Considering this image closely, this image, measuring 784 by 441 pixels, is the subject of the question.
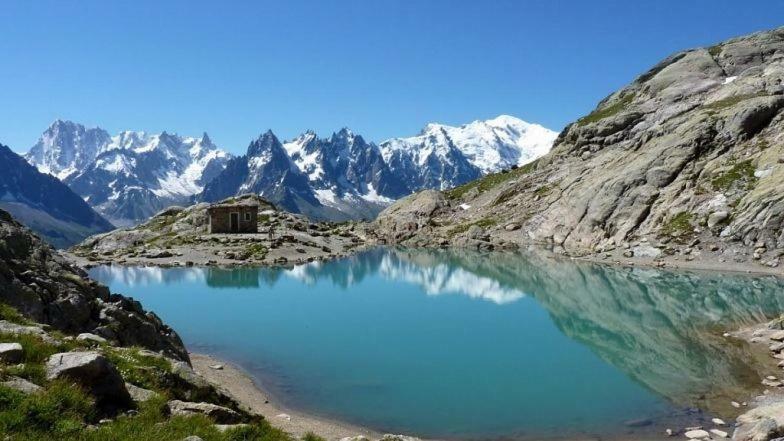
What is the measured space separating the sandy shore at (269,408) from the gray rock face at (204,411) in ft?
16.9

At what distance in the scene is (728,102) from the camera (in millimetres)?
114000

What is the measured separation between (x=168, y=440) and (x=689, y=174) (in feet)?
335

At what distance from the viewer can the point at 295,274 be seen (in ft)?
284

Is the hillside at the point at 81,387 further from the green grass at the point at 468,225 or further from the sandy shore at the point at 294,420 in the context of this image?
the green grass at the point at 468,225

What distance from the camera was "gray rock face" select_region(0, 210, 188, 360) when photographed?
2025 centimetres

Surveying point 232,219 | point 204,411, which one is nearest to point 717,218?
point 204,411

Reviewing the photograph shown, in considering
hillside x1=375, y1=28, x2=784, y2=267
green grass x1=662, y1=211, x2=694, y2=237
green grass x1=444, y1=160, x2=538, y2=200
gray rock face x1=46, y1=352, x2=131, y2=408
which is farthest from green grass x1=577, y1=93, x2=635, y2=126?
gray rock face x1=46, y1=352, x2=131, y2=408

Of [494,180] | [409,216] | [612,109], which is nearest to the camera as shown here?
[409,216]

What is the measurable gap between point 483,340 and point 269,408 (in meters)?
21.6

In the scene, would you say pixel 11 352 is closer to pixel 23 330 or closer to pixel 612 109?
pixel 23 330

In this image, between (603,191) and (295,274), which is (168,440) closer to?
(295,274)

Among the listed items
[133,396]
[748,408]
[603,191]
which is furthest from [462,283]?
[133,396]

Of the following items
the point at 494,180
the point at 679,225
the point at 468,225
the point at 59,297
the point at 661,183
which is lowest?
the point at 59,297

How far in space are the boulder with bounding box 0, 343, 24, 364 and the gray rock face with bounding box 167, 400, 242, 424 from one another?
3.71m
